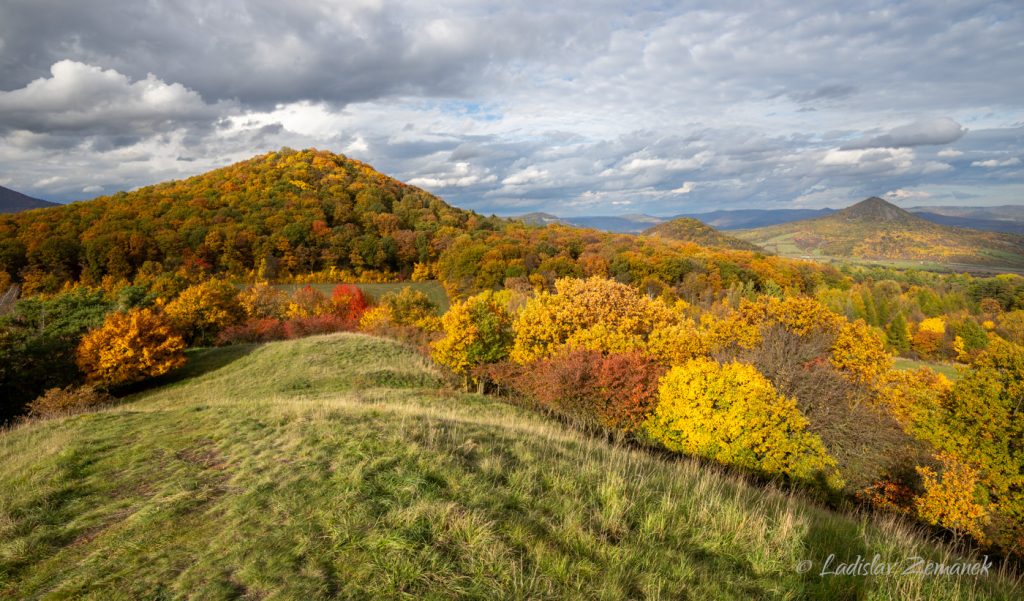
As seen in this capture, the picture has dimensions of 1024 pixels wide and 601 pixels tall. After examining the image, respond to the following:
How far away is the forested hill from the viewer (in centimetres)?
7969

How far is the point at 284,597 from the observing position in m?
4.68

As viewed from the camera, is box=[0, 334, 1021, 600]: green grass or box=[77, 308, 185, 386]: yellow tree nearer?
box=[0, 334, 1021, 600]: green grass

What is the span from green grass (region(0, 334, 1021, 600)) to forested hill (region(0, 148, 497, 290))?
9008cm

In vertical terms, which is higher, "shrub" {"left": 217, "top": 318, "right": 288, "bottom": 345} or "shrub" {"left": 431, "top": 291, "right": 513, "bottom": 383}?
"shrub" {"left": 431, "top": 291, "right": 513, "bottom": 383}

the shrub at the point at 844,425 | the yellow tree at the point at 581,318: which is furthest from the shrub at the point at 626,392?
the yellow tree at the point at 581,318

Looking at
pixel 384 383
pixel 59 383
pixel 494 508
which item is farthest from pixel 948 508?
pixel 59 383

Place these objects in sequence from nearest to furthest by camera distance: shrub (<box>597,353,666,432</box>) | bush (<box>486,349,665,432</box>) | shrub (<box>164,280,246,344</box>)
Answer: shrub (<box>597,353,666,432</box>) → bush (<box>486,349,665,432</box>) → shrub (<box>164,280,246,344</box>)

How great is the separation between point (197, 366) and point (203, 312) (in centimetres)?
2044

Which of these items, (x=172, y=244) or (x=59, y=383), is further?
(x=172, y=244)

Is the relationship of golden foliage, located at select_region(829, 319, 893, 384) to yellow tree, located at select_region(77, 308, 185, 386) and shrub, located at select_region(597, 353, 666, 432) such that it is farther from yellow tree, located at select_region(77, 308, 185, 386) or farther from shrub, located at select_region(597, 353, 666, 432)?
yellow tree, located at select_region(77, 308, 185, 386)

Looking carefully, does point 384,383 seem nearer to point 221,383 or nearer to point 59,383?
point 221,383

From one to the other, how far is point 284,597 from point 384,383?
940 inches

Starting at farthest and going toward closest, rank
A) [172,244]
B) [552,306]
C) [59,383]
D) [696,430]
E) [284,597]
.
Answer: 1. [172,244]
2. [59,383]
3. [552,306]
4. [696,430]
5. [284,597]

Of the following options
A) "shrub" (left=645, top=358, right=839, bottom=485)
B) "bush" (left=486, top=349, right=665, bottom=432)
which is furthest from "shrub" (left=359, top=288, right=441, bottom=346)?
"shrub" (left=645, top=358, right=839, bottom=485)
